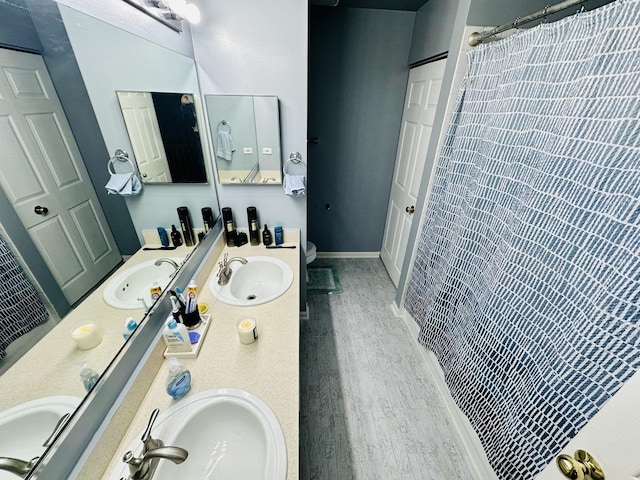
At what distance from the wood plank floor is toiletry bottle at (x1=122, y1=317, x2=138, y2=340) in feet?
3.68

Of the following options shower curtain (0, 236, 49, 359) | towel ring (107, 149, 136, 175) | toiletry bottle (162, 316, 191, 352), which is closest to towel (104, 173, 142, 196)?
towel ring (107, 149, 136, 175)

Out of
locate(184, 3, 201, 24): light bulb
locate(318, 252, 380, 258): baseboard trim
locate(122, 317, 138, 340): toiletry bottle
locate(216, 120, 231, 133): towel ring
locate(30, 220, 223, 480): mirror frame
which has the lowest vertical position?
locate(318, 252, 380, 258): baseboard trim

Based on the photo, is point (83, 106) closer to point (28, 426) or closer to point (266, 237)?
point (28, 426)

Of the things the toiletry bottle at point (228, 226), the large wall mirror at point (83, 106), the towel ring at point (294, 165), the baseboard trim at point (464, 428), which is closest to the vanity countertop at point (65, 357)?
the large wall mirror at point (83, 106)

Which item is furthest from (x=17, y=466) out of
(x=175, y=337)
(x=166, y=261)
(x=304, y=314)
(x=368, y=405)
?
(x=304, y=314)

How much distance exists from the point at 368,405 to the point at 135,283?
1481 mm

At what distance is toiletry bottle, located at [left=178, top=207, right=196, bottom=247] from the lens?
1.33 metres

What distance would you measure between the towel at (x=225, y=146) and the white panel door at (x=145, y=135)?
1.25 feet

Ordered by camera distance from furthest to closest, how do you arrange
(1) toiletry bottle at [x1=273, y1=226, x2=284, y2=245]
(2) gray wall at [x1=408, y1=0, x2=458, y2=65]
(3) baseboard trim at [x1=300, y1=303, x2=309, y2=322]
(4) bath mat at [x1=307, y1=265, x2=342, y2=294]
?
(4) bath mat at [x1=307, y1=265, x2=342, y2=294], (3) baseboard trim at [x1=300, y1=303, x2=309, y2=322], (1) toiletry bottle at [x1=273, y1=226, x2=284, y2=245], (2) gray wall at [x1=408, y1=0, x2=458, y2=65]

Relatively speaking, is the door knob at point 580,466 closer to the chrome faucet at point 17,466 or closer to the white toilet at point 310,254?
the chrome faucet at point 17,466

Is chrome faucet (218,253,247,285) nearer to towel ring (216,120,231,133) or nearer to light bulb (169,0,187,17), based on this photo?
towel ring (216,120,231,133)

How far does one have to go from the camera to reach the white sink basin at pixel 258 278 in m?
1.45

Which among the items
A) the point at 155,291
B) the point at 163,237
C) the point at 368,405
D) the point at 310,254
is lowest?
the point at 368,405

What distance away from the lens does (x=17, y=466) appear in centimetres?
52
